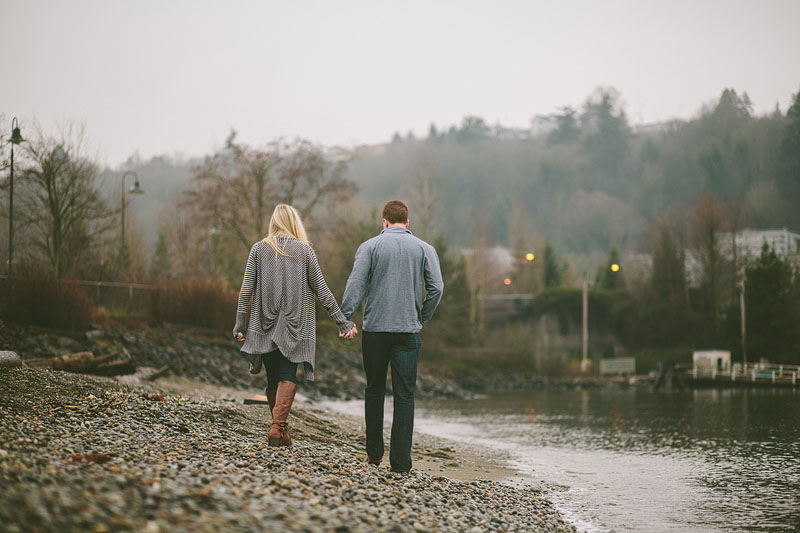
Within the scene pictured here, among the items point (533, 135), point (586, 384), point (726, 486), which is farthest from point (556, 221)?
point (726, 486)

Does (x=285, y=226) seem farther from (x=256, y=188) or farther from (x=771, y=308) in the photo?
(x=771, y=308)

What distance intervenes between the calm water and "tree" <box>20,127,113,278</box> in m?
16.3

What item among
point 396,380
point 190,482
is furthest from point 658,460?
point 190,482

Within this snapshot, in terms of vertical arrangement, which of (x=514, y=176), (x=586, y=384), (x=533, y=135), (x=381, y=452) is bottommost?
(x=586, y=384)

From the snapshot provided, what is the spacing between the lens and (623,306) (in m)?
64.9

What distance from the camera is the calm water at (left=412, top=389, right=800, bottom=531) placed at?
7.95 m

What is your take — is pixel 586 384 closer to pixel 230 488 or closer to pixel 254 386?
pixel 254 386

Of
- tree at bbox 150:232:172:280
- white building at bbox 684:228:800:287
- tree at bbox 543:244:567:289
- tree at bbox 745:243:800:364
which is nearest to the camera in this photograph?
tree at bbox 150:232:172:280

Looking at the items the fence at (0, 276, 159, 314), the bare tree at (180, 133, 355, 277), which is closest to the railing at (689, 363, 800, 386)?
the bare tree at (180, 133, 355, 277)

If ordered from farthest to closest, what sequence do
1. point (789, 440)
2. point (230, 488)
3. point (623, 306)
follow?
point (623, 306) → point (789, 440) → point (230, 488)

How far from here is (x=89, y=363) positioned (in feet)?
55.8

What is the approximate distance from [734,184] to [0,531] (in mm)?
86878

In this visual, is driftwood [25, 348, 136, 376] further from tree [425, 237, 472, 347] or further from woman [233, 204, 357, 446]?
tree [425, 237, 472, 347]

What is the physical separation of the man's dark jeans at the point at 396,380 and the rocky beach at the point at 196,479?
290mm
